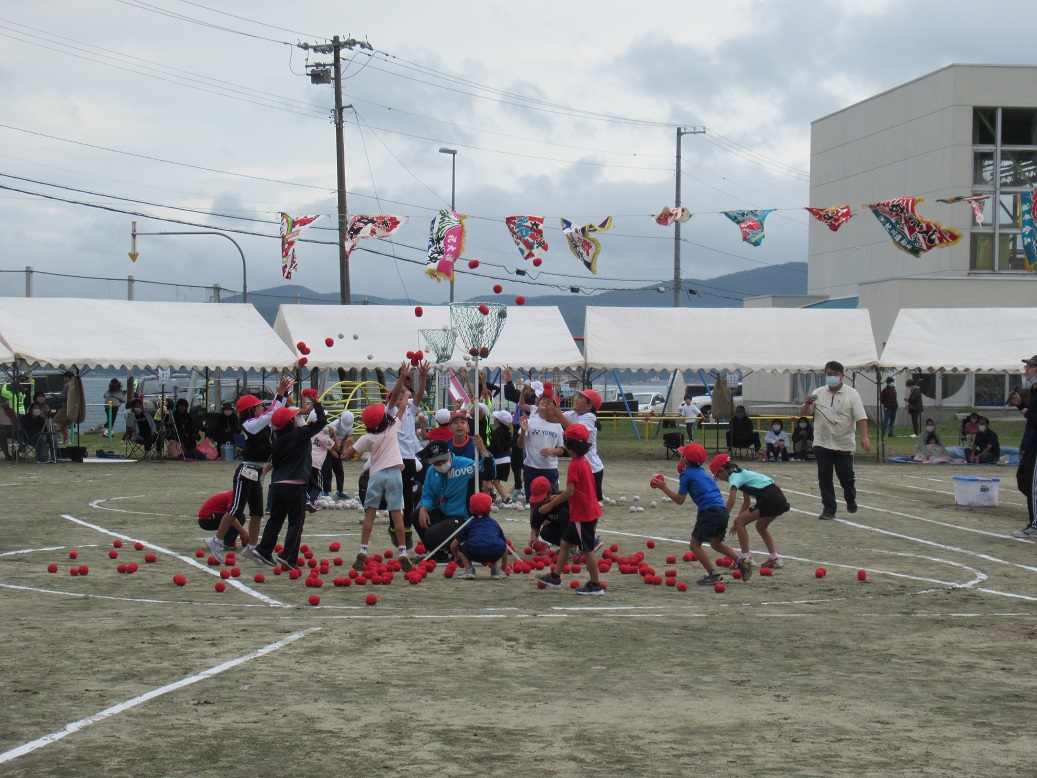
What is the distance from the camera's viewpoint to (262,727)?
5.89m

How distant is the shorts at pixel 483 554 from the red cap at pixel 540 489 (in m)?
0.65

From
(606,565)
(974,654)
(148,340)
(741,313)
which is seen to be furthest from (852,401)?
(148,340)

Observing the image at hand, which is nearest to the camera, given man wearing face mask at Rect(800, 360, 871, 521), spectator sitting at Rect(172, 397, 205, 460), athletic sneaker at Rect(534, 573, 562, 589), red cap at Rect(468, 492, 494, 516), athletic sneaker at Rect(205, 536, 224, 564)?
athletic sneaker at Rect(534, 573, 562, 589)

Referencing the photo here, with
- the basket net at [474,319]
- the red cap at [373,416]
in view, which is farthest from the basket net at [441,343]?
the red cap at [373,416]

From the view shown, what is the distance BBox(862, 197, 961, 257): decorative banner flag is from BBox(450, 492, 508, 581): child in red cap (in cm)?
1715

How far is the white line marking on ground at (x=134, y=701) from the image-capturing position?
216 inches

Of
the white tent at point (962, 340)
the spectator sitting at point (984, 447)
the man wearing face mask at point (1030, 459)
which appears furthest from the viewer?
the white tent at point (962, 340)

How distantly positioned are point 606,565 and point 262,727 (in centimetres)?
609

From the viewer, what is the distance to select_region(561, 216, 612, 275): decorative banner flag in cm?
2845

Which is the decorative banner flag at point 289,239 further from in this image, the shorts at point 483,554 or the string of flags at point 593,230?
the shorts at point 483,554

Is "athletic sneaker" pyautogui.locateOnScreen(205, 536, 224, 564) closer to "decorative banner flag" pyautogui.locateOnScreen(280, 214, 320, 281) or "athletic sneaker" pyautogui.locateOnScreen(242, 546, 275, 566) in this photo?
"athletic sneaker" pyautogui.locateOnScreen(242, 546, 275, 566)

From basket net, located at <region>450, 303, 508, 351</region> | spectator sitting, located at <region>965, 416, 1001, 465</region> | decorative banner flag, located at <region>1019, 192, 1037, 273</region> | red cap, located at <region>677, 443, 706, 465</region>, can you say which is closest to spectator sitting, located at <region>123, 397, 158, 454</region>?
basket net, located at <region>450, 303, 508, 351</region>

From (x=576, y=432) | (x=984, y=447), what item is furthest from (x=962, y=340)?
(x=576, y=432)

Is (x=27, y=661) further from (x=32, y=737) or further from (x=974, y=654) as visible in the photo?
(x=974, y=654)
